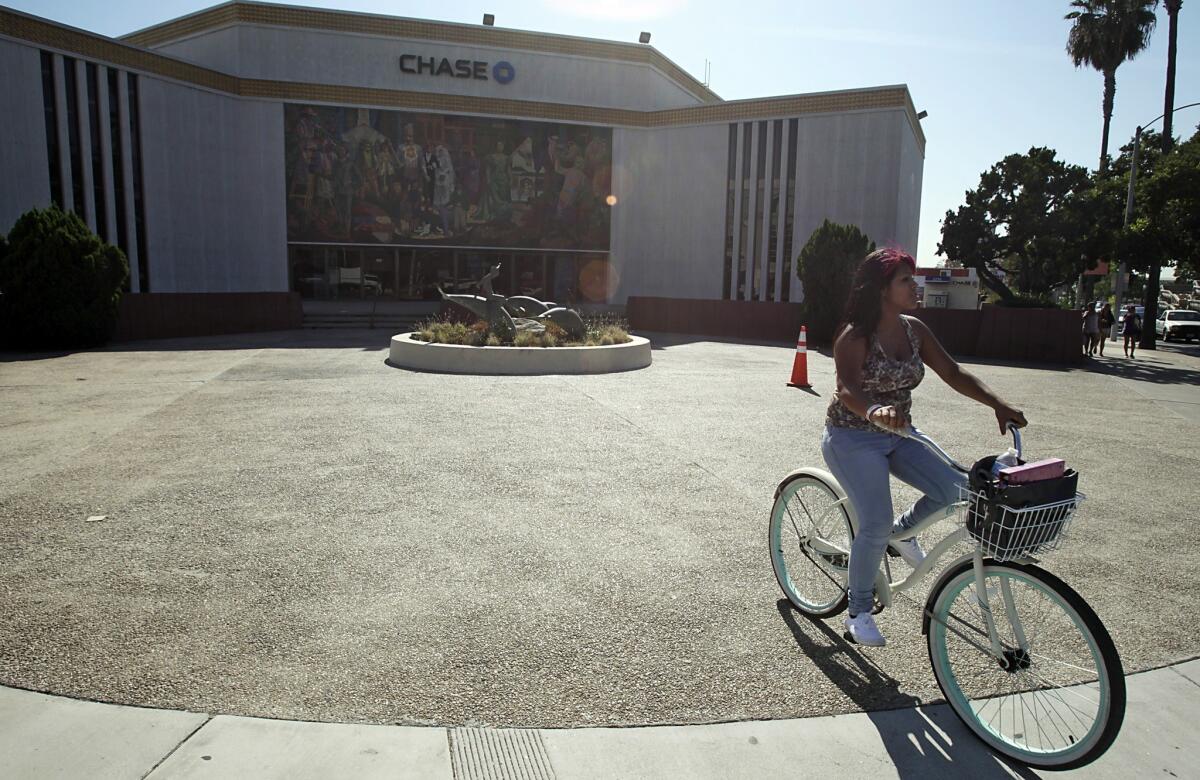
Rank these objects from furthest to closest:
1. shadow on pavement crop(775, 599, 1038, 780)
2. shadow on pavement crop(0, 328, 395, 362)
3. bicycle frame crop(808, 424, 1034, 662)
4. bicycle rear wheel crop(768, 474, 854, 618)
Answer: shadow on pavement crop(0, 328, 395, 362) → bicycle rear wheel crop(768, 474, 854, 618) → bicycle frame crop(808, 424, 1034, 662) → shadow on pavement crop(775, 599, 1038, 780)

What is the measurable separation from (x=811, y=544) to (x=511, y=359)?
10.6 metres

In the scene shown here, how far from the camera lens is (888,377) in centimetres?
343

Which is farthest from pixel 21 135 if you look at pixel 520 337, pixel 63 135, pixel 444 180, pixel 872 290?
pixel 872 290

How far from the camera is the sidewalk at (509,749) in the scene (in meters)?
2.81

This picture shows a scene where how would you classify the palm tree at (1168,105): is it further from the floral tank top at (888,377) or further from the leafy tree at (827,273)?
the floral tank top at (888,377)

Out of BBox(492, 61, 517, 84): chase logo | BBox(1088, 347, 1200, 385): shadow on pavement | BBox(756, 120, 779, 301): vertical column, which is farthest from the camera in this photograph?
BBox(492, 61, 517, 84): chase logo

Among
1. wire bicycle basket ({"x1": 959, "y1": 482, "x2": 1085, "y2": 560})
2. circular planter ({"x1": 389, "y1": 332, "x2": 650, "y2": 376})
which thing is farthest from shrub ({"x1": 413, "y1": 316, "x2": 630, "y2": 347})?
wire bicycle basket ({"x1": 959, "y1": 482, "x2": 1085, "y2": 560})

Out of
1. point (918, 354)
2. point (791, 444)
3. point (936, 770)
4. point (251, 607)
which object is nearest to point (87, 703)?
point (251, 607)

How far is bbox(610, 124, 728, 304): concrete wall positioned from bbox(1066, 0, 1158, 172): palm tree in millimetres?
20036

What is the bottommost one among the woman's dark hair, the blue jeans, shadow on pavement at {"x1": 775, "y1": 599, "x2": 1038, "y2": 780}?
shadow on pavement at {"x1": 775, "y1": 599, "x2": 1038, "y2": 780}

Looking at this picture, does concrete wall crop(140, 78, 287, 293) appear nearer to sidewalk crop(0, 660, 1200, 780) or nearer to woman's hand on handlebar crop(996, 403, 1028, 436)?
sidewalk crop(0, 660, 1200, 780)

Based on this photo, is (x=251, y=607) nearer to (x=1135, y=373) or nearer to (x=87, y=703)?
(x=87, y=703)

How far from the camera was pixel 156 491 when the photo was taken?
6375mm

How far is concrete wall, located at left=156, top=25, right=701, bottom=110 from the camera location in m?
32.2
